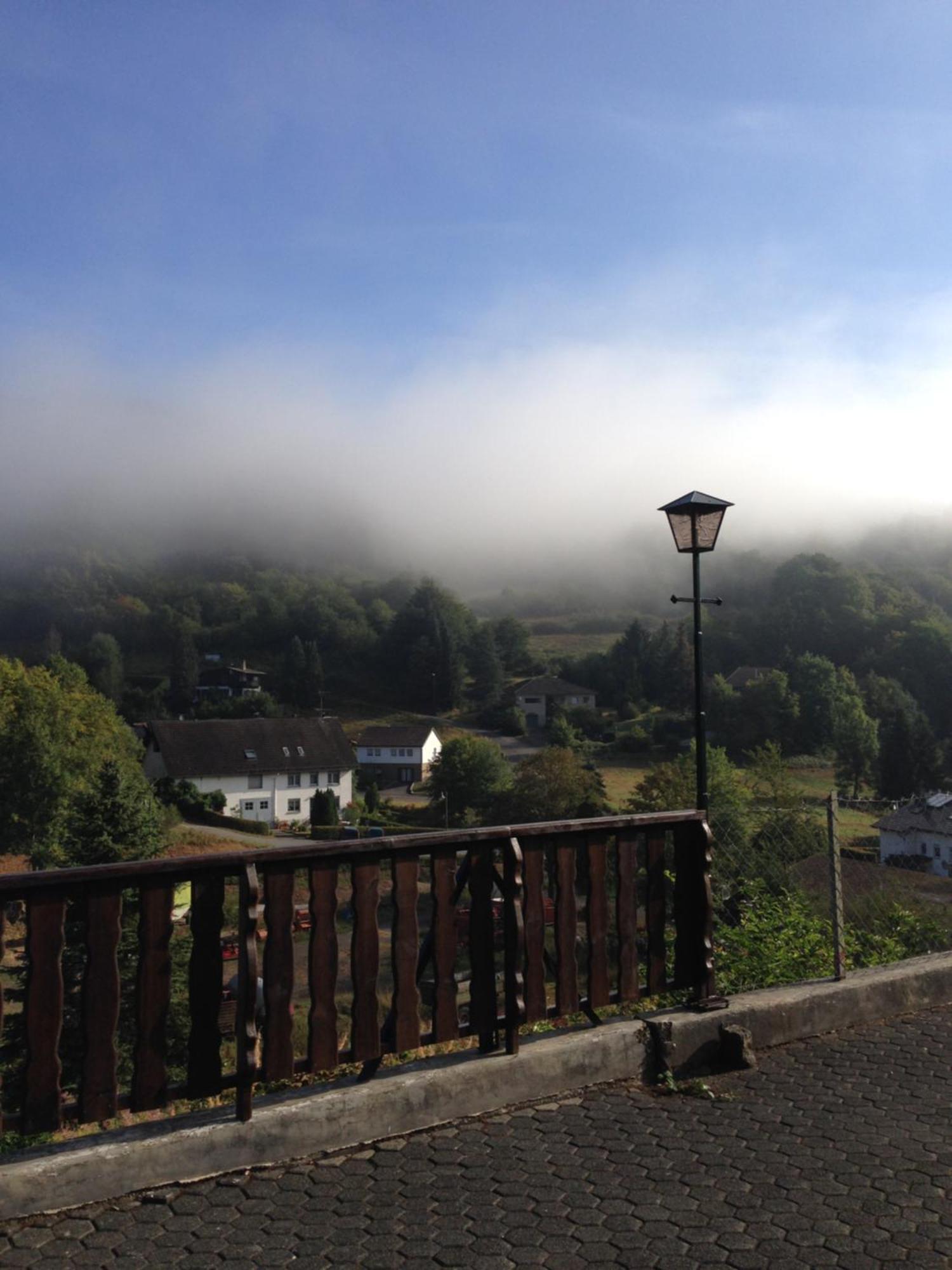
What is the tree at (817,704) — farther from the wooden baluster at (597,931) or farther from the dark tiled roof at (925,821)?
the wooden baluster at (597,931)

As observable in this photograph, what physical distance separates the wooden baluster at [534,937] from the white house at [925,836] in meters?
26.2

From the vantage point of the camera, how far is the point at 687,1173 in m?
3.95

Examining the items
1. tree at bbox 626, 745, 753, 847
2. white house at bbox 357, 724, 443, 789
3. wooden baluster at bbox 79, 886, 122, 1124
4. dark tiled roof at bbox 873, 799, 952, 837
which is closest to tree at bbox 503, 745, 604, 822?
tree at bbox 626, 745, 753, 847

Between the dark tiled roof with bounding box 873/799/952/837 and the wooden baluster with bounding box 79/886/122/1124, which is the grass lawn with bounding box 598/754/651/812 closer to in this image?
the dark tiled roof with bounding box 873/799/952/837

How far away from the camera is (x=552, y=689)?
5017 inches

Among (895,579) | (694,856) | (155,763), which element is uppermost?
(895,579)

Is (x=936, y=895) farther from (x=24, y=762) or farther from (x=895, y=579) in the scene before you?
(x=895, y=579)

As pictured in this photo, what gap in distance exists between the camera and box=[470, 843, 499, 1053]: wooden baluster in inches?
189

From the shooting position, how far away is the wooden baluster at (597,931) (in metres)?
5.12

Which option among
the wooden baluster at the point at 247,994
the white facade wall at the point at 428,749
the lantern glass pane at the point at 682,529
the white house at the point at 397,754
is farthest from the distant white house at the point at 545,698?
the wooden baluster at the point at 247,994

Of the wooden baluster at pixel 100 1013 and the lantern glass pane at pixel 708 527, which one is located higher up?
the lantern glass pane at pixel 708 527

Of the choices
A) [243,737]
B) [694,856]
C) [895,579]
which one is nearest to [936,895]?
[694,856]

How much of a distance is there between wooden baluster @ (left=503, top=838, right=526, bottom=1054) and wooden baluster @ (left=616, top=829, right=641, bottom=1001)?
2.28 ft

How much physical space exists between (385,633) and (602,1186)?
148170 millimetres
